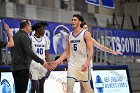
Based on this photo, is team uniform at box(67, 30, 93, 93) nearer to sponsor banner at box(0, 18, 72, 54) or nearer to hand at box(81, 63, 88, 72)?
hand at box(81, 63, 88, 72)

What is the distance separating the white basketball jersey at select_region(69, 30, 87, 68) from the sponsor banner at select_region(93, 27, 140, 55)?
7.08 meters

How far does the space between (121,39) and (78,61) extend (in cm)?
907

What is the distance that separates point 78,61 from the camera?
22.8 feet

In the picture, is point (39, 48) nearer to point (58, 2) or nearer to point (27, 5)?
point (27, 5)

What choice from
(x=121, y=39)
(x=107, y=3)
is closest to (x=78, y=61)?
(x=121, y=39)

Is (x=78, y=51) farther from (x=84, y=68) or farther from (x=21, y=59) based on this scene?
(x=21, y=59)

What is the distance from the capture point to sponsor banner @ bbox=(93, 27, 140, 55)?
47.2 ft

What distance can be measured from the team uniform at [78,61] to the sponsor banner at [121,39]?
7.08 m

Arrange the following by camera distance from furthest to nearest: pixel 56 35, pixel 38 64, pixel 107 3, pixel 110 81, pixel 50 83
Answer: pixel 107 3, pixel 56 35, pixel 110 81, pixel 50 83, pixel 38 64

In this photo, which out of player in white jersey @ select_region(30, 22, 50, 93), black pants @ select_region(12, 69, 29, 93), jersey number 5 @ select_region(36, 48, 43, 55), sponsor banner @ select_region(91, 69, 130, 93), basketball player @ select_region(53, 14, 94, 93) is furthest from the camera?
sponsor banner @ select_region(91, 69, 130, 93)

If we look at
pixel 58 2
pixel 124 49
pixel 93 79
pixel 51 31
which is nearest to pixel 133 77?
pixel 124 49

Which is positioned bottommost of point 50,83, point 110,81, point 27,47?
point 110,81

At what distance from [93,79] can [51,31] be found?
2899mm

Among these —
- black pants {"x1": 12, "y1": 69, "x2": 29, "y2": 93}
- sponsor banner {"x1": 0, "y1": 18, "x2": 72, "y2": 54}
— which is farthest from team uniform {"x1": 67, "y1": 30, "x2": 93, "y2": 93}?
sponsor banner {"x1": 0, "y1": 18, "x2": 72, "y2": 54}
